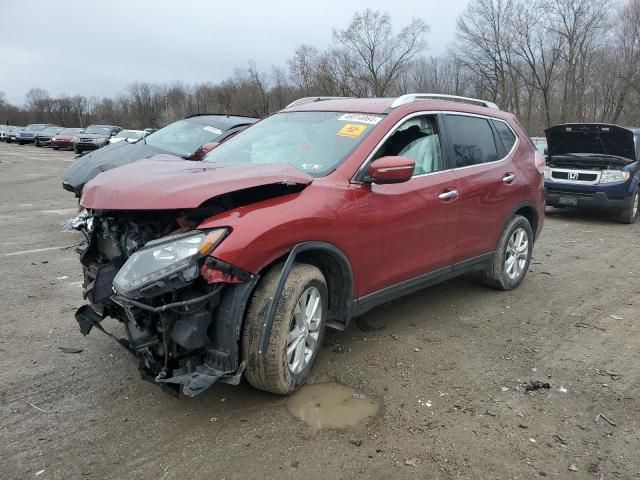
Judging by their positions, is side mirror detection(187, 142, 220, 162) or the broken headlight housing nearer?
the broken headlight housing

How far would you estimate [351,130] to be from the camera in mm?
3971

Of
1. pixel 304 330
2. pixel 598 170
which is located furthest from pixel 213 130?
pixel 598 170

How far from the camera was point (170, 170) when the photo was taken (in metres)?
3.38

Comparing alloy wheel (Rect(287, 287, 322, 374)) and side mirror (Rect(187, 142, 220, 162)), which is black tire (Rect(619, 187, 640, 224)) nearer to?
side mirror (Rect(187, 142, 220, 162))

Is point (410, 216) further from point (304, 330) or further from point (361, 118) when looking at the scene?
point (304, 330)

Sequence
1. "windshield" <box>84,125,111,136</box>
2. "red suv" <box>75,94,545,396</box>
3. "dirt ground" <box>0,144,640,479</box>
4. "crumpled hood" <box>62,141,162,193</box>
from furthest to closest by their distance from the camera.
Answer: "windshield" <box>84,125,111,136</box>, "crumpled hood" <box>62,141,162,193</box>, "red suv" <box>75,94,545,396</box>, "dirt ground" <box>0,144,640,479</box>

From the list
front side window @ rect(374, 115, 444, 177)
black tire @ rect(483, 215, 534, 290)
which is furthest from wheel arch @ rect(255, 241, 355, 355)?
black tire @ rect(483, 215, 534, 290)

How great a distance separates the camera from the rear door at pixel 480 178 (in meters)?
4.64

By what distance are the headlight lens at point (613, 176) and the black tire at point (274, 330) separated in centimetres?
878

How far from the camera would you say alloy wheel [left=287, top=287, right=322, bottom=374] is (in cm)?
328

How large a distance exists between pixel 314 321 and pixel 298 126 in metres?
1.68

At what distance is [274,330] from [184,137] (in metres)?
6.28

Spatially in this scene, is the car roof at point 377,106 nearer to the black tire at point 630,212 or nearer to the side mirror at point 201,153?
the side mirror at point 201,153

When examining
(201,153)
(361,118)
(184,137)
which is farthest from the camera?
(184,137)
